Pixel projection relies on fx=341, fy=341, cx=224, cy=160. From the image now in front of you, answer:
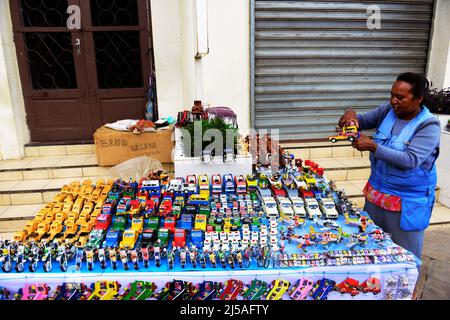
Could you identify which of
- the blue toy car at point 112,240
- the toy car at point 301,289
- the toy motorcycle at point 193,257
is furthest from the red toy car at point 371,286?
the blue toy car at point 112,240

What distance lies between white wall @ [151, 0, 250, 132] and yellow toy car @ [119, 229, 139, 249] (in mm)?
3118

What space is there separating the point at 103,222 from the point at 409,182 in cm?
221

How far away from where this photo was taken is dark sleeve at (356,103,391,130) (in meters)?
2.79

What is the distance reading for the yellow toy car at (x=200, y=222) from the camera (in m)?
2.40

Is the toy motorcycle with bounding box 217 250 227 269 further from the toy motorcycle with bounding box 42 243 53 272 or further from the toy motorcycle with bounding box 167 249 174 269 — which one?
the toy motorcycle with bounding box 42 243 53 272

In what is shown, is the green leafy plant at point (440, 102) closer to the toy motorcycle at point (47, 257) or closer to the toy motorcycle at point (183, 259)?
the toy motorcycle at point (183, 259)

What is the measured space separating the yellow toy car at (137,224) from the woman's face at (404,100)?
1976 mm

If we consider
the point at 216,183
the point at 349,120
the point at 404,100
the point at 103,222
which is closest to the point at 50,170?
the point at 103,222

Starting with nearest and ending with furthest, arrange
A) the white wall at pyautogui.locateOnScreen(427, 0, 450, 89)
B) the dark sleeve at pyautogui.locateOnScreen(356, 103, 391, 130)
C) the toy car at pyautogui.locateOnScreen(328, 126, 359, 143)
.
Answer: the toy car at pyautogui.locateOnScreen(328, 126, 359, 143), the dark sleeve at pyautogui.locateOnScreen(356, 103, 391, 130), the white wall at pyautogui.locateOnScreen(427, 0, 450, 89)

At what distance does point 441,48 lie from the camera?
5977 millimetres

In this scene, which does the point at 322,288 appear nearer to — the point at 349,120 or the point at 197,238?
the point at 197,238

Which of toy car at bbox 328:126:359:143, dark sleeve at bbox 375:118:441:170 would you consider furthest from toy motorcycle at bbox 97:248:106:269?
dark sleeve at bbox 375:118:441:170

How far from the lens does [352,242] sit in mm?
2291
